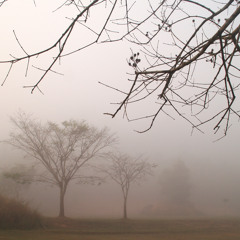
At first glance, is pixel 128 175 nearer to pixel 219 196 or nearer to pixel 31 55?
pixel 31 55

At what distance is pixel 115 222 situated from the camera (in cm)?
2278

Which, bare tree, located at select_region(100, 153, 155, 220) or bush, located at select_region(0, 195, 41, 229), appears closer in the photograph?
bush, located at select_region(0, 195, 41, 229)

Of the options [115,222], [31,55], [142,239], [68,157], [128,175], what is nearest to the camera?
[31,55]

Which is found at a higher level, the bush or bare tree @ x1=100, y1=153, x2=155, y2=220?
bare tree @ x1=100, y1=153, x2=155, y2=220

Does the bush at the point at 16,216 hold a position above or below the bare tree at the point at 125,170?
below

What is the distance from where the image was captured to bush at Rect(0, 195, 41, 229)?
15445mm

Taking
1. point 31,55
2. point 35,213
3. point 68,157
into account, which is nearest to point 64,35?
point 31,55

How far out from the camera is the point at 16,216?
16125 mm

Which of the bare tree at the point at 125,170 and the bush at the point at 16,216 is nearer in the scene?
the bush at the point at 16,216

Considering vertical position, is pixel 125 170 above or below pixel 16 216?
above

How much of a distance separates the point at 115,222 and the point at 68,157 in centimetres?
724

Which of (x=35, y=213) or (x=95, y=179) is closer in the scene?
(x=35, y=213)

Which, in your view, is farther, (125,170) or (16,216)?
(125,170)

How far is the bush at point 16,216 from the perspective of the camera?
1545 centimetres
